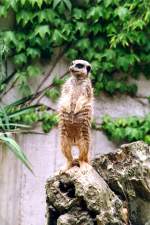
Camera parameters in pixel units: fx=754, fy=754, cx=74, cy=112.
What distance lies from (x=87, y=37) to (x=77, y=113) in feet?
8.56

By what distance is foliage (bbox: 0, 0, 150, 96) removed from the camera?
757cm

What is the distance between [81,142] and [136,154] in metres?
0.41

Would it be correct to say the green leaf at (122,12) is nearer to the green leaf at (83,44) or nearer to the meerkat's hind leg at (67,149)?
the green leaf at (83,44)

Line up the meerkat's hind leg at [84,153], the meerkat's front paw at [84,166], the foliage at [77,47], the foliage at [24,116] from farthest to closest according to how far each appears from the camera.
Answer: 1. the foliage at [77,47]
2. the foliage at [24,116]
3. the meerkat's hind leg at [84,153]
4. the meerkat's front paw at [84,166]

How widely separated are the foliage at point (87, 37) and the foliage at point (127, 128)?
0.29 m

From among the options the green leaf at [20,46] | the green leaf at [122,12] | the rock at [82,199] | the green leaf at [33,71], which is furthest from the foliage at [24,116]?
the rock at [82,199]

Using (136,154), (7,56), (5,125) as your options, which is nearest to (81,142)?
(136,154)

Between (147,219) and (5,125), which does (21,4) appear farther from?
(147,219)

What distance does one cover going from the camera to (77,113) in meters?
5.25

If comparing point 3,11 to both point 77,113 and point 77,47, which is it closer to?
point 77,47

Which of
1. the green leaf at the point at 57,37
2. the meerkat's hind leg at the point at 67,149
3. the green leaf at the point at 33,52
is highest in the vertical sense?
the green leaf at the point at 57,37

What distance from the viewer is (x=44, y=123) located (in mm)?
7652

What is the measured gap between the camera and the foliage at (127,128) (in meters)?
7.52

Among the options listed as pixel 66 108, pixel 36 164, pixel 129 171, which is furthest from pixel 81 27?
pixel 129 171
